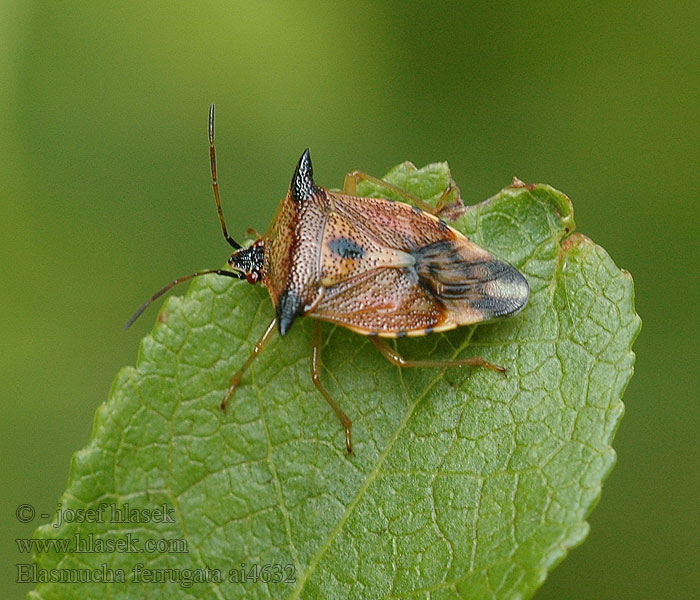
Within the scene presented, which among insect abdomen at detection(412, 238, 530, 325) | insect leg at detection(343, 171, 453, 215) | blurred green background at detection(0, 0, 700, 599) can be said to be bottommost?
insect abdomen at detection(412, 238, 530, 325)

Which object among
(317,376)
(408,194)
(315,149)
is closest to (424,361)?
(317,376)

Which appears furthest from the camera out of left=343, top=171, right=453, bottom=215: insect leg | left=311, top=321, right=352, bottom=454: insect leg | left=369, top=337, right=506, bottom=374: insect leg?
left=343, top=171, right=453, bottom=215: insect leg

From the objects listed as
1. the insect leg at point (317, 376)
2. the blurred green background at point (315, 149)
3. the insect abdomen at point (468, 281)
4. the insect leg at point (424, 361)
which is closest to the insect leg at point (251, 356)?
the insect leg at point (317, 376)

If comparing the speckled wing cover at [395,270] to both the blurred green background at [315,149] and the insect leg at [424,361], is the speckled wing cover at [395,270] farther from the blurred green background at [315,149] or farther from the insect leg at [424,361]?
the blurred green background at [315,149]

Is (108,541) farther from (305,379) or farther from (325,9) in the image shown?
(325,9)

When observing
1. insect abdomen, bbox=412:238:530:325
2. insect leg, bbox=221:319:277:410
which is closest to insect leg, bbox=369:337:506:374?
insect abdomen, bbox=412:238:530:325

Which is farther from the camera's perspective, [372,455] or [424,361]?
[424,361]

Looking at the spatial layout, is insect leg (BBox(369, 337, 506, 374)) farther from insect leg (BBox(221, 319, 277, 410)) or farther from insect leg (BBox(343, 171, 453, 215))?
insect leg (BBox(343, 171, 453, 215))

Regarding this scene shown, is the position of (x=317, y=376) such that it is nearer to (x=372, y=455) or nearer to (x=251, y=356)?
(x=251, y=356)
